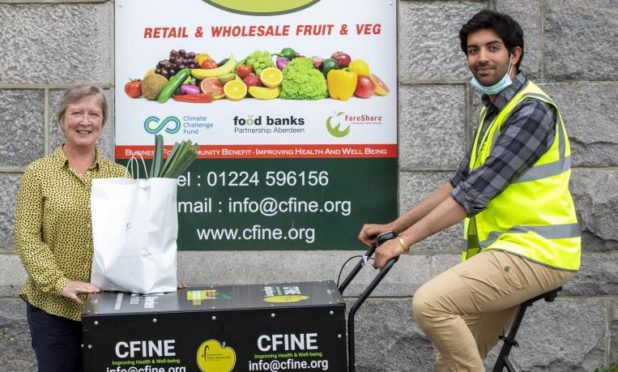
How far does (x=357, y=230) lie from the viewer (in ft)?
20.0

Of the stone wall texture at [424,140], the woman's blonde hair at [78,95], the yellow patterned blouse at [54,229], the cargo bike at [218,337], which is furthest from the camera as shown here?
the stone wall texture at [424,140]

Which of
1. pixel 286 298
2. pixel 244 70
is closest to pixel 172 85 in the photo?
pixel 244 70

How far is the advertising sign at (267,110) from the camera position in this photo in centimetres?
604

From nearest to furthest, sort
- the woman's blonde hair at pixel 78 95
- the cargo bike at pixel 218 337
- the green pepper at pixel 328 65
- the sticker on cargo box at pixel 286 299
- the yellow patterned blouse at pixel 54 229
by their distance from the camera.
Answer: the cargo bike at pixel 218 337 < the sticker on cargo box at pixel 286 299 < the yellow patterned blouse at pixel 54 229 < the woman's blonde hair at pixel 78 95 < the green pepper at pixel 328 65

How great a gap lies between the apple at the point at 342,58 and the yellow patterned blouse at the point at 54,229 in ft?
7.59

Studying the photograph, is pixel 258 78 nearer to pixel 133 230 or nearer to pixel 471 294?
pixel 133 230

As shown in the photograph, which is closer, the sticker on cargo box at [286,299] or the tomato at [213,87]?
the sticker on cargo box at [286,299]

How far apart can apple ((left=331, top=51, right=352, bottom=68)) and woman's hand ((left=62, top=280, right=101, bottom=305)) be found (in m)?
2.64

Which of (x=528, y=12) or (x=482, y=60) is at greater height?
(x=528, y=12)

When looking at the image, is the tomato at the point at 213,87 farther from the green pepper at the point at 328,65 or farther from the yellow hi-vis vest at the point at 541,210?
the yellow hi-vis vest at the point at 541,210

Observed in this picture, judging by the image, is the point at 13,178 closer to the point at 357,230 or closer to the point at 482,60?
the point at 357,230

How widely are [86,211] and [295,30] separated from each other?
7.87 ft

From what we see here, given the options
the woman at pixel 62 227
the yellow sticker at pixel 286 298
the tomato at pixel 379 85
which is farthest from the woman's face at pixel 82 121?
the tomato at pixel 379 85

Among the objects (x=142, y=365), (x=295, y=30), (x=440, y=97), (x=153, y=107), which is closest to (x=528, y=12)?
(x=440, y=97)
